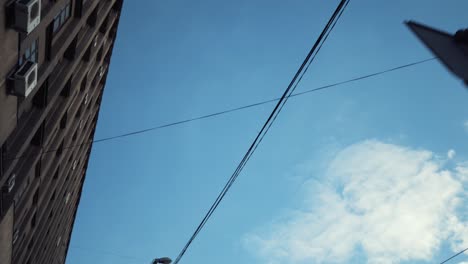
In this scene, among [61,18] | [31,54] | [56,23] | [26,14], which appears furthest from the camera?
[61,18]

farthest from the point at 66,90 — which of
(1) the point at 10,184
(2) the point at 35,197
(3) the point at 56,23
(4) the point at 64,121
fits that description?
(1) the point at 10,184

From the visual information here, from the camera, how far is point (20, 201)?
55.7 feet

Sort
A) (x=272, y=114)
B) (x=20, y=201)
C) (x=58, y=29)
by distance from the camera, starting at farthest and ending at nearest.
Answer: (x=20, y=201) → (x=58, y=29) → (x=272, y=114)

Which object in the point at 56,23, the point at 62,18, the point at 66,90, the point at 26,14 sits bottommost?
the point at 26,14

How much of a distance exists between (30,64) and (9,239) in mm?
8789

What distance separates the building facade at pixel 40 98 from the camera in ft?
37.1

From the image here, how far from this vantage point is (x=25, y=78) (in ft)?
37.7

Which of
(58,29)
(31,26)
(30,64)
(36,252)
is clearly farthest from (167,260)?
(36,252)

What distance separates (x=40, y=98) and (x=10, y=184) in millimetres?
3728

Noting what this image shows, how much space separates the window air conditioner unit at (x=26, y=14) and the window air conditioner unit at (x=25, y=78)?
128 cm

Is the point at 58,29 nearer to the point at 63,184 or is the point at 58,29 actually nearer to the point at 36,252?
the point at 63,184

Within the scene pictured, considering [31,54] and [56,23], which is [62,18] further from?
[31,54]

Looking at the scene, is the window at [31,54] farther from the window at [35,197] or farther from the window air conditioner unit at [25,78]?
the window at [35,197]

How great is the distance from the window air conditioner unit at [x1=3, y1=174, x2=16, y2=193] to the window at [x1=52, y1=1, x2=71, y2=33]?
247 inches
